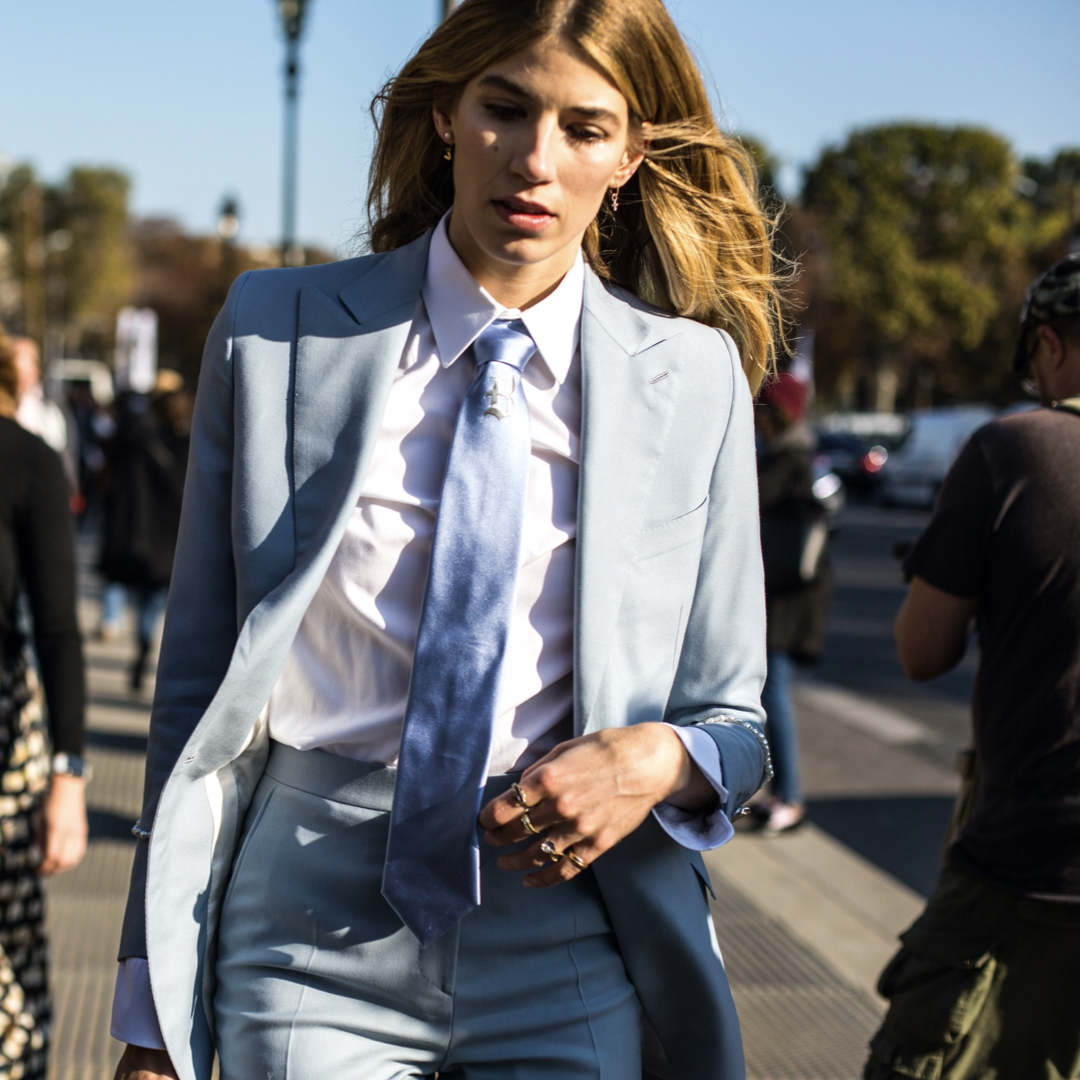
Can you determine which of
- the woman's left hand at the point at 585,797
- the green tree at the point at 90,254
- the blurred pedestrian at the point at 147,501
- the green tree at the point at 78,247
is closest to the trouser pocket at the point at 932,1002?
the woman's left hand at the point at 585,797

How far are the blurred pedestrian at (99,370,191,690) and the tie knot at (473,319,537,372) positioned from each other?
6914 millimetres

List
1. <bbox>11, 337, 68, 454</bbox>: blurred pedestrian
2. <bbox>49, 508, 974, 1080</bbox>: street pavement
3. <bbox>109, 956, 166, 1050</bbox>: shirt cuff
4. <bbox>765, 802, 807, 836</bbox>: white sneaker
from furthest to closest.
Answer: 1. <bbox>11, 337, 68, 454</bbox>: blurred pedestrian
2. <bbox>765, 802, 807, 836</bbox>: white sneaker
3. <bbox>49, 508, 974, 1080</bbox>: street pavement
4. <bbox>109, 956, 166, 1050</bbox>: shirt cuff

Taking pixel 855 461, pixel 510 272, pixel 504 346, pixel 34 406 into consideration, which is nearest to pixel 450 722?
pixel 504 346

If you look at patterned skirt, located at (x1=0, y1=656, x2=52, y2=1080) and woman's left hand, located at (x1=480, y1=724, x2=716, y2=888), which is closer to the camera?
woman's left hand, located at (x1=480, y1=724, x2=716, y2=888)

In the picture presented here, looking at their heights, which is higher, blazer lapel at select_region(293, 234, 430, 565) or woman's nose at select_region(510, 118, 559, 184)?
woman's nose at select_region(510, 118, 559, 184)

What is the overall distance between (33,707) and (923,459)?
28.3 meters

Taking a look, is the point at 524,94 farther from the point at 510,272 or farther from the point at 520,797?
the point at 520,797

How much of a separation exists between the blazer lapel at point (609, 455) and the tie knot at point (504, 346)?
2.9 inches

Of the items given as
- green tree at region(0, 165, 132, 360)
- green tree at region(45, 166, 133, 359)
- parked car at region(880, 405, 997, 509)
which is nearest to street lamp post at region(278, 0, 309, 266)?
parked car at region(880, 405, 997, 509)

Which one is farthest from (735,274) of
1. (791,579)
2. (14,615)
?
(791,579)

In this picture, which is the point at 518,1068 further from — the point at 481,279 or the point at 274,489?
the point at 481,279

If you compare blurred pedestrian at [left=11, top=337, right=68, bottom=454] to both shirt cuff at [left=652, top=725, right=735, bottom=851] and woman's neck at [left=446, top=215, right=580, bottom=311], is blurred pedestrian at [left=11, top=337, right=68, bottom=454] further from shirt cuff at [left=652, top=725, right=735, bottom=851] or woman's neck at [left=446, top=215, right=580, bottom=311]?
shirt cuff at [left=652, top=725, right=735, bottom=851]

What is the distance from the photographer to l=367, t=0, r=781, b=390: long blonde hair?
5.42 ft

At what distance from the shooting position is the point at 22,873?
2.69 metres
